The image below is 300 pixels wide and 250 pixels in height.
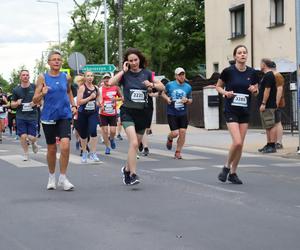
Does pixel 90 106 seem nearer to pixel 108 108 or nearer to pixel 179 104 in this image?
pixel 179 104

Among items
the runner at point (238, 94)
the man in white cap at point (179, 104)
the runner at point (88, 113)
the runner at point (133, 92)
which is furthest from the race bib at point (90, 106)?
the runner at point (238, 94)

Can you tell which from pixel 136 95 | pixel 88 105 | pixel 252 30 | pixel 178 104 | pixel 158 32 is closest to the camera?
pixel 136 95

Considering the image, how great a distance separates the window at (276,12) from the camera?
96.1 ft

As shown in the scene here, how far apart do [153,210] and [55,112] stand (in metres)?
2.33

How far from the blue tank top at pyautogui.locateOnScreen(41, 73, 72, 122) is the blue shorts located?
4580mm

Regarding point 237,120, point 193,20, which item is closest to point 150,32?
point 193,20

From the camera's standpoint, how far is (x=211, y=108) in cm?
2383

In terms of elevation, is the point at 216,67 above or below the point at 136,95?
above

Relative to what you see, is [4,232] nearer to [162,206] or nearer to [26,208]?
[26,208]

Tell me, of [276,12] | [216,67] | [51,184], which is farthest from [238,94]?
[216,67]

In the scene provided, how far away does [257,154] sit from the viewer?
14.2 m

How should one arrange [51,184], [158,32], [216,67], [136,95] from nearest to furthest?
[51,184] < [136,95] < [216,67] < [158,32]

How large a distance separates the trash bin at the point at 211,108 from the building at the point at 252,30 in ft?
8.87

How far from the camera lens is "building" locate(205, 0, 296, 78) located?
28.3m
